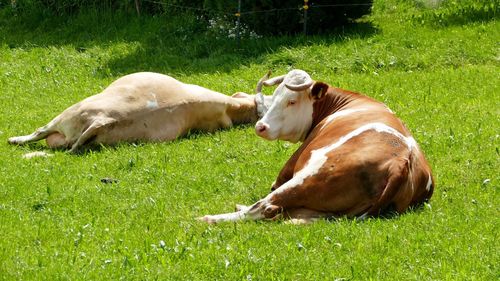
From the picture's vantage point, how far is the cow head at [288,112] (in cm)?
925

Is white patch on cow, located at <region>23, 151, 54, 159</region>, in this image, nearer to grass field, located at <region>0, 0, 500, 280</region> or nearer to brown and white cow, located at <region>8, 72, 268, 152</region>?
grass field, located at <region>0, 0, 500, 280</region>

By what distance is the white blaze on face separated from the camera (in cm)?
927

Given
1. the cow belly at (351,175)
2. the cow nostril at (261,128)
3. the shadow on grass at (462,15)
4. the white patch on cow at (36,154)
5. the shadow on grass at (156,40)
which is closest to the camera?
the cow belly at (351,175)

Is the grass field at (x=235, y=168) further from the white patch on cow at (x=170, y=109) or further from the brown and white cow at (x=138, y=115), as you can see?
the white patch on cow at (x=170, y=109)

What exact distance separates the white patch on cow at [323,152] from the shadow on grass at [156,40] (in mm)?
7833

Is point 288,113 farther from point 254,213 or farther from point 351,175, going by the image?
point 351,175

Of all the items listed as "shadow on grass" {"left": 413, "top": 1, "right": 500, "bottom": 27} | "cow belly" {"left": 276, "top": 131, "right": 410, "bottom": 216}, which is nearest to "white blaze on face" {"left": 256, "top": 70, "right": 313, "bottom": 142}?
"cow belly" {"left": 276, "top": 131, "right": 410, "bottom": 216}

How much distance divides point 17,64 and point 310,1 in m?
5.47

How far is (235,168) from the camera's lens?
10242mm

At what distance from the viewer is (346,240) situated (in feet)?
24.1

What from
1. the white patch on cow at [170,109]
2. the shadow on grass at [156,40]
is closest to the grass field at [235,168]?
the shadow on grass at [156,40]

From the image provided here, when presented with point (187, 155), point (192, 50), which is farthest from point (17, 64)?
point (187, 155)

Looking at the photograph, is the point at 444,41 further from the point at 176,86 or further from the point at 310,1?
the point at 176,86

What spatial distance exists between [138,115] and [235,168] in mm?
2028
